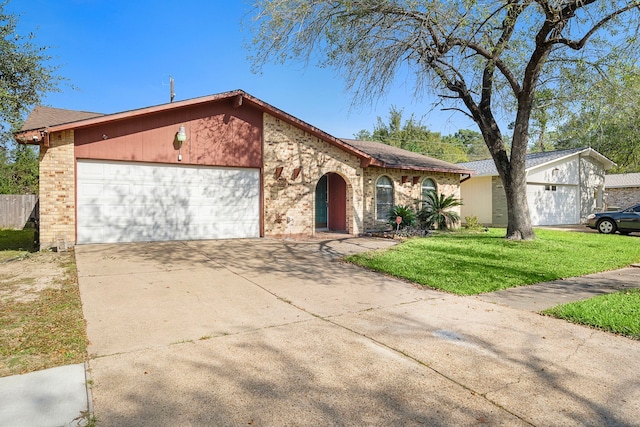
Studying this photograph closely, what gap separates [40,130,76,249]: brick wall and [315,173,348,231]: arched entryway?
8.11m

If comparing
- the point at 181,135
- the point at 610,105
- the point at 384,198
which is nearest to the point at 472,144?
the point at 384,198

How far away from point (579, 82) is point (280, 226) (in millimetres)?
10000

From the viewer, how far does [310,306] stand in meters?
5.15

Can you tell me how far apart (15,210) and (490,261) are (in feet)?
75.1

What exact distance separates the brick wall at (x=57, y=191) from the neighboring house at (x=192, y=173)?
21mm

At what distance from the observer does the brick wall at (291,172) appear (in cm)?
1227

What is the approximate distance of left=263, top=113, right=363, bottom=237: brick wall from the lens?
12.3 meters

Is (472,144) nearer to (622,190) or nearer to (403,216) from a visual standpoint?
(622,190)

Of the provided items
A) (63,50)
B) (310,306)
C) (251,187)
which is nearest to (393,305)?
(310,306)

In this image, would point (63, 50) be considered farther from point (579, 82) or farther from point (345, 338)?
point (579, 82)

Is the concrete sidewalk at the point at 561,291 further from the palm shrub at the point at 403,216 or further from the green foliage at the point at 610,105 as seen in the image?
the palm shrub at the point at 403,216

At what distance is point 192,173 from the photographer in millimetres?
11258

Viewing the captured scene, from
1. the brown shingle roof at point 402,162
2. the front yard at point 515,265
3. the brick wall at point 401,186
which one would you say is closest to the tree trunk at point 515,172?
the front yard at point 515,265

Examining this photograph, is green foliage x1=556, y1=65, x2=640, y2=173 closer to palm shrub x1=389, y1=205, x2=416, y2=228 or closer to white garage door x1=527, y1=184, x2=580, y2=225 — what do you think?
palm shrub x1=389, y1=205, x2=416, y2=228
